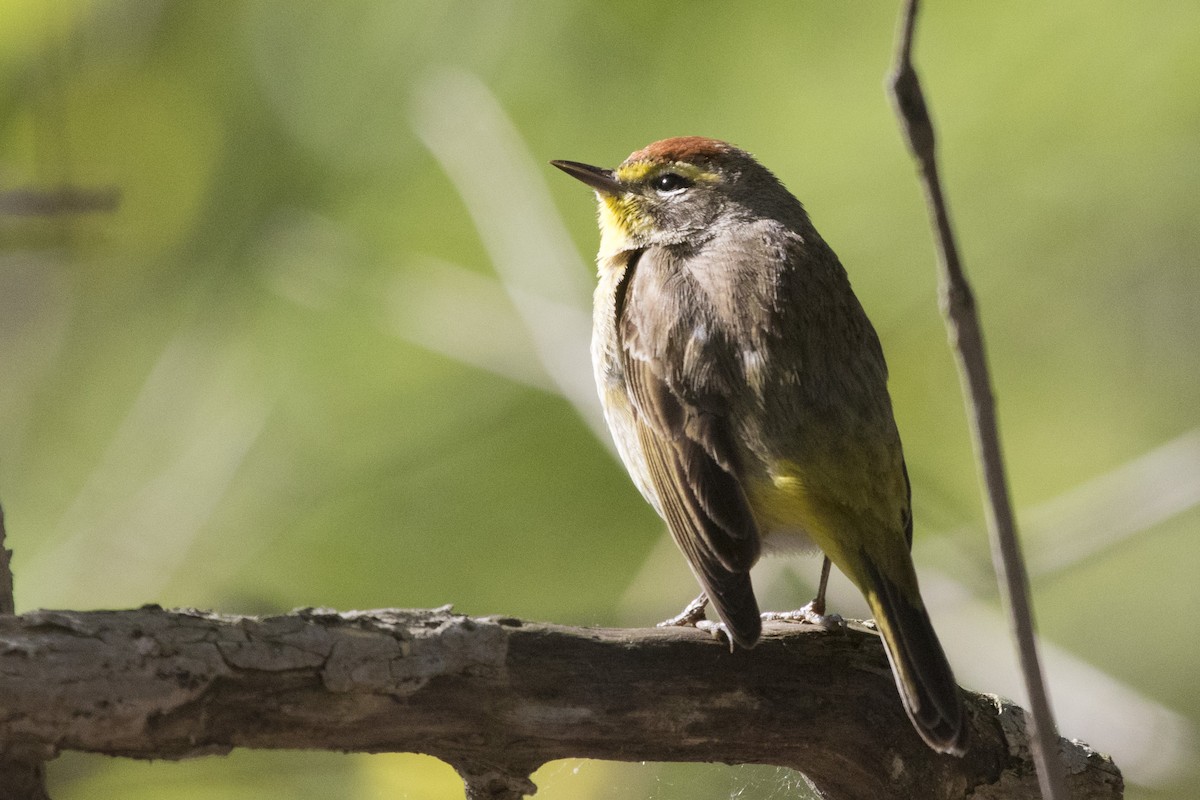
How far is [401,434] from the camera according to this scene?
5.39 meters

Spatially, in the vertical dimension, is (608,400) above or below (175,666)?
above

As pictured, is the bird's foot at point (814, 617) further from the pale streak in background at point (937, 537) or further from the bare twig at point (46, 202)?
the bare twig at point (46, 202)

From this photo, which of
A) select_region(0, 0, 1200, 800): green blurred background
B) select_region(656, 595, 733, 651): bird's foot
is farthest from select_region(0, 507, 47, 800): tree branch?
select_region(0, 0, 1200, 800): green blurred background

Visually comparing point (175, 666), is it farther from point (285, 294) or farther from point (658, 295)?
point (285, 294)

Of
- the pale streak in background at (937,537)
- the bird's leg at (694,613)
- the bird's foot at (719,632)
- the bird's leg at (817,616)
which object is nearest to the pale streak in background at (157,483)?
the pale streak in background at (937,537)

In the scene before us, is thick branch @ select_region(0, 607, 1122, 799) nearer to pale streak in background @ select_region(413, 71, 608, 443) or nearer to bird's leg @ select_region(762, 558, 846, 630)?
bird's leg @ select_region(762, 558, 846, 630)

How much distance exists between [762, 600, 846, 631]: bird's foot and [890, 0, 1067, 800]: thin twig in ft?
4.23

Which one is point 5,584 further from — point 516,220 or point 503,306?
point 516,220

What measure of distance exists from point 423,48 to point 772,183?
337 centimetres

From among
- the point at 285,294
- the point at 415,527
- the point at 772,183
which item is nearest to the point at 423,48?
the point at 285,294

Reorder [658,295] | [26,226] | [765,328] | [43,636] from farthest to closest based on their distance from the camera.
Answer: [26,226] < [658,295] < [765,328] < [43,636]

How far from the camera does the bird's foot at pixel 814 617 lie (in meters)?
2.58

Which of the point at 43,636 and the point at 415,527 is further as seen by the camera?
the point at 415,527

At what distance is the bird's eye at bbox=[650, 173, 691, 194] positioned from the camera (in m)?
3.58
